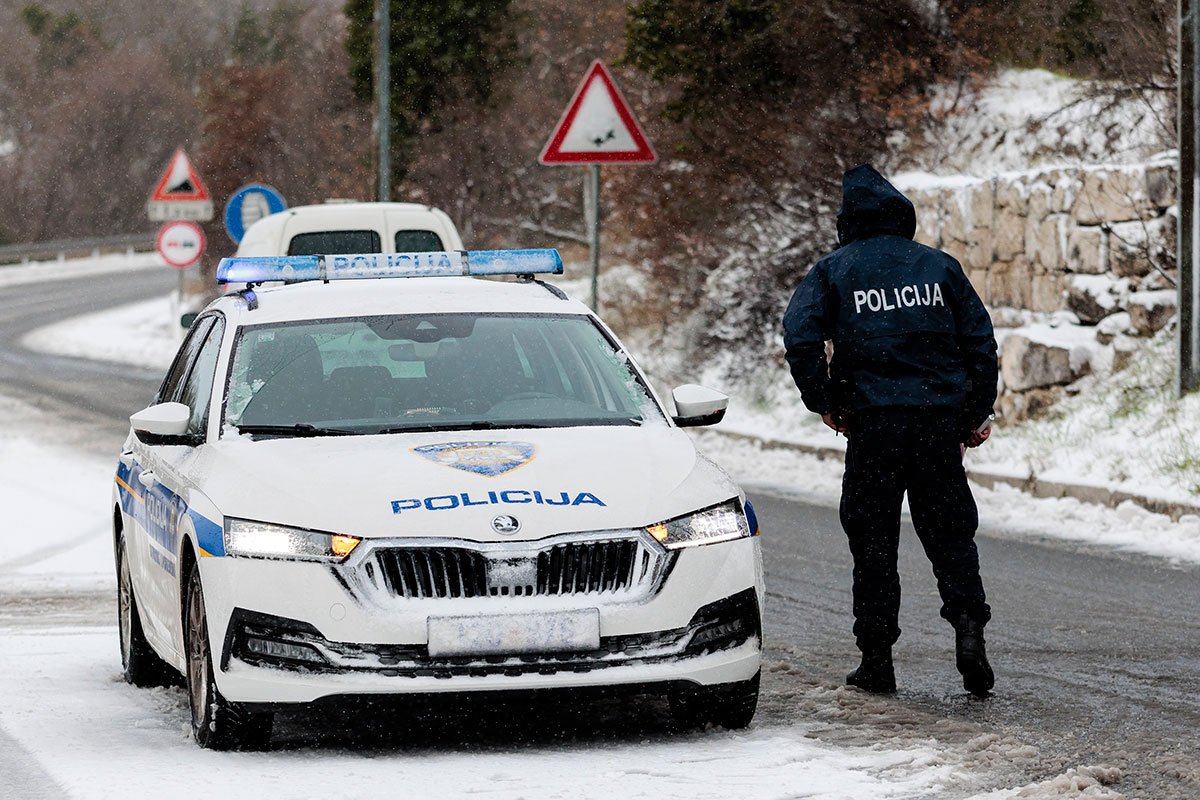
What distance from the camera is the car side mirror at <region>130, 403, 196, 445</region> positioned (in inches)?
292

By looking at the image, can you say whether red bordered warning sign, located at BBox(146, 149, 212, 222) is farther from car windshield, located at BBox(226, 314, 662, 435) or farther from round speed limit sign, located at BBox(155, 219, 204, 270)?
car windshield, located at BBox(226, 314, 662, 435)

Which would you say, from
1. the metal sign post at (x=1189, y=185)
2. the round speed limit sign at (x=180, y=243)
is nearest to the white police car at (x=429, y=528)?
the metal sign post at (x=1189, y=185)

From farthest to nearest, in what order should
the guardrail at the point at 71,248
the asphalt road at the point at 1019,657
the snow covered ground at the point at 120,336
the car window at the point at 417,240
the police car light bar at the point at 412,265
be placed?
the guardrail at the point at 71,248
the snow covered ground at the point at 120,336
the car window at the point at 417,240
the police car light bar at the point at 412,265
the asphalt road at the point at 1019,657

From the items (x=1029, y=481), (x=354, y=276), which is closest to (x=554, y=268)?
(x=354, y=276)

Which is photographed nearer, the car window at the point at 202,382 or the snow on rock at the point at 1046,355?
the car window at the point at 202,382

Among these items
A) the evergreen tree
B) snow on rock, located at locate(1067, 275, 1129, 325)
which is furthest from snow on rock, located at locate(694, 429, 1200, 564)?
the evergreen tree

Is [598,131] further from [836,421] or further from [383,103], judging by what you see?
[836,421]

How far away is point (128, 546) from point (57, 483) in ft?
28.6

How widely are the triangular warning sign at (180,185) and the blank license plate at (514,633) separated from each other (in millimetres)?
24358

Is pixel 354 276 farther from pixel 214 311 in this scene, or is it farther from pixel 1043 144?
pixel 1043 144

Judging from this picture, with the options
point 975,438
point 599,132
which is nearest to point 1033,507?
point 599,132

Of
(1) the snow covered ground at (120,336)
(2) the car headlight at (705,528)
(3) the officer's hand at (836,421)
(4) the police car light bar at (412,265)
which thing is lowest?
(1) the snow covered ground at (120,336)

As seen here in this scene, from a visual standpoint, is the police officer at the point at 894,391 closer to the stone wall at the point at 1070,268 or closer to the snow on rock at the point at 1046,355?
the stone wall at the point at 1070,268

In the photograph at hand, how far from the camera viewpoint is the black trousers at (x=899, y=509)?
297 inches
